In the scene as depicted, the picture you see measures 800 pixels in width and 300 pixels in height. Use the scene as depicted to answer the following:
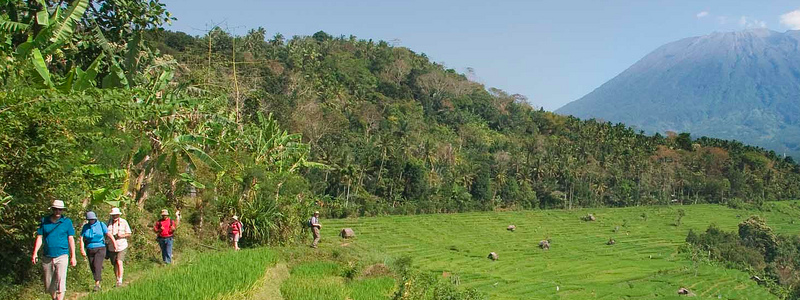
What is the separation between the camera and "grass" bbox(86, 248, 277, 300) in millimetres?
5652

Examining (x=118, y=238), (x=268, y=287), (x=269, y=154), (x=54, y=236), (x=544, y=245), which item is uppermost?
(x=269, y=154)

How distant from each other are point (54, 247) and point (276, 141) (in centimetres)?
1097

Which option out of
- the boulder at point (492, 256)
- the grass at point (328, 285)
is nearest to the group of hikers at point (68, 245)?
the grass at point (328, 285)

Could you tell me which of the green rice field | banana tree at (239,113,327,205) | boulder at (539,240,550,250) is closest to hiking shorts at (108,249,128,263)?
the green rice field

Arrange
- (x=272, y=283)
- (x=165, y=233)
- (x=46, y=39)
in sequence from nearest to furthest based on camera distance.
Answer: (x=46, y=39)
(x=165, y=233)
(x=272, y=283)

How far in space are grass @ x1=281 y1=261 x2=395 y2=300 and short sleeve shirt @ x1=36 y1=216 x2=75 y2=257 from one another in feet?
9.83

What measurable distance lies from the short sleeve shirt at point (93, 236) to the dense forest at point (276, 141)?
1.58ft

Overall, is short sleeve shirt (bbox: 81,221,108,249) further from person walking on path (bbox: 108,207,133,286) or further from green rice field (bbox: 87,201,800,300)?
green rice field (bbox: 87,201,800,300)

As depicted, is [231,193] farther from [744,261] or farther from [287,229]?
[744,261]

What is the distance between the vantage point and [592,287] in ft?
117

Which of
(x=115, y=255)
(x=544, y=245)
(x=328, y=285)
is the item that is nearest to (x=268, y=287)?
(x=328, y=285)

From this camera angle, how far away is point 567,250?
152 ft

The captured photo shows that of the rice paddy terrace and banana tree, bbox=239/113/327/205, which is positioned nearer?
banana tree, bbox=239/113/327/205

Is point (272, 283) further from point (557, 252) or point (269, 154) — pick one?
point (557, 252)
